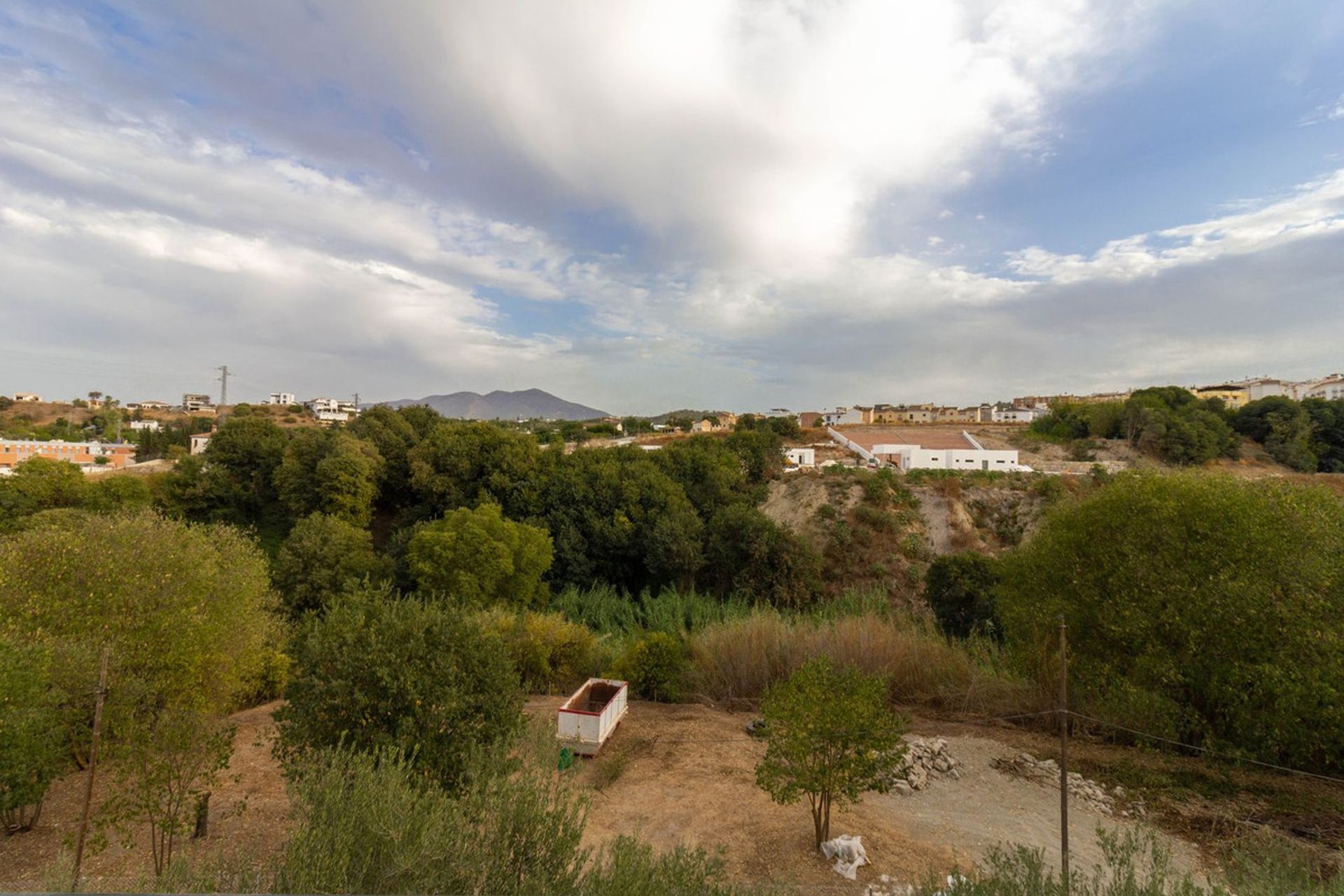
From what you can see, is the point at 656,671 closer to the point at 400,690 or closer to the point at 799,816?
the point at 799,816

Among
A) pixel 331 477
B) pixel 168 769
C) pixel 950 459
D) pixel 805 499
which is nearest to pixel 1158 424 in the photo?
pixel 950 459

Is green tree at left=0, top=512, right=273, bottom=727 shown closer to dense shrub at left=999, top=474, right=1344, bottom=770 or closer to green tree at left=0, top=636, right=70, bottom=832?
A: green tree at left=0, top=636, right=70, bottom=832

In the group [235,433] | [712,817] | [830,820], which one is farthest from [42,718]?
[235,433]

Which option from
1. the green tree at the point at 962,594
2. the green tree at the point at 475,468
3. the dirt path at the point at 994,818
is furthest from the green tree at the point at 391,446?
the dirt path at the point at 994,818

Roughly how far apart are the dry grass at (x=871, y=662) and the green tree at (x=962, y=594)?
4.22 metres

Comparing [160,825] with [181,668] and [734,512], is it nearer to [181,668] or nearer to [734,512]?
[181,668]

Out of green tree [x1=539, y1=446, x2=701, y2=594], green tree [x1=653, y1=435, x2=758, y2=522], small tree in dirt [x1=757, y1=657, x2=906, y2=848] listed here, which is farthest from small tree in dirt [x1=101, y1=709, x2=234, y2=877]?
green tree [x1=653, y1=435, x2=758, y2=522]

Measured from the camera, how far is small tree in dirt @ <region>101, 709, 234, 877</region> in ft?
15.4

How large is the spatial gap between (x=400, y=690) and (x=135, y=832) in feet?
11.5

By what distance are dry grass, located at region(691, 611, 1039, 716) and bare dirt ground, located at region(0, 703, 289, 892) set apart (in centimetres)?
703

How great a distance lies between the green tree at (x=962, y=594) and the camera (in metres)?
15.6

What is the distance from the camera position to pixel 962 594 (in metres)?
16.0

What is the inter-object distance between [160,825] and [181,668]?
2281 millimetres

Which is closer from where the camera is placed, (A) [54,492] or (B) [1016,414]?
(A) [54,492]
